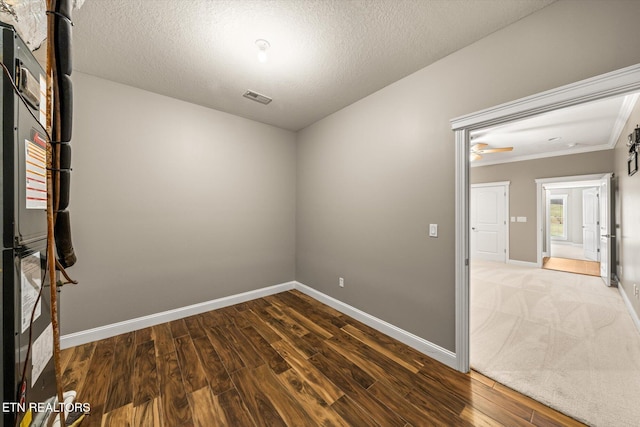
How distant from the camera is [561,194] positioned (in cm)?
938

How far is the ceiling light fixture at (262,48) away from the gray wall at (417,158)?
935 millimetres

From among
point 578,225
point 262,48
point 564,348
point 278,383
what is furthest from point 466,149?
point 578,225

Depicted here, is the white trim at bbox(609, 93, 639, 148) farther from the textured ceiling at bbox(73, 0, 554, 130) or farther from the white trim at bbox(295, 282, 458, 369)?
the white trim at bbox(295, 282, 458, 369)

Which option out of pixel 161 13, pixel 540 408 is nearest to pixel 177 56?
pixel 161 13

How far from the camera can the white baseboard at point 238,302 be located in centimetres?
212

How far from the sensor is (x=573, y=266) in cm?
577

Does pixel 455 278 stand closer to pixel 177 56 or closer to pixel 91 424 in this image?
pixel 91 424

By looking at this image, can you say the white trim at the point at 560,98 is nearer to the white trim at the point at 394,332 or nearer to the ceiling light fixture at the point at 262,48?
the ceiling light fixture at the point at 262,48

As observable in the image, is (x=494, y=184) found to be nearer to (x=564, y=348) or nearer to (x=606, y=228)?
(x=606, y=228)

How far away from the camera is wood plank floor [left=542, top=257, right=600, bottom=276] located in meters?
5.20

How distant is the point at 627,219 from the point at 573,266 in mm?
3165

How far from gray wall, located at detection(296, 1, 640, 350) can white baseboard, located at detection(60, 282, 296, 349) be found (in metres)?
0.93

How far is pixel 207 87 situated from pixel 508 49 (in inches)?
108

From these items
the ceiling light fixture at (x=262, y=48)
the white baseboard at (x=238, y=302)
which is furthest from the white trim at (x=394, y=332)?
the ceiling light fixture at (x=262, y=48)
